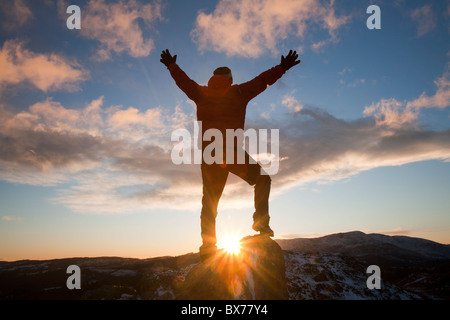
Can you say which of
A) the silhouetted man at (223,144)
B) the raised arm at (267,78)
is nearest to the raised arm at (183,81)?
the silhouetted man at (223,144)

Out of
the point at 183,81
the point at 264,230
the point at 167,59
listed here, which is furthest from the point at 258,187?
the point at 167,59

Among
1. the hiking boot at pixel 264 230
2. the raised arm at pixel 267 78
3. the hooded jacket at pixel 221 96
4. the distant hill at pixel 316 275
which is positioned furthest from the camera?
the distant hill at pixel 316 275

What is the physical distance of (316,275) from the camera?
28.4 feet

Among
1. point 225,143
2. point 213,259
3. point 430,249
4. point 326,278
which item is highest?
point 225,143

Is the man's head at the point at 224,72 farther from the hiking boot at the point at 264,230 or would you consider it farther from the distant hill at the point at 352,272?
the distant hill at the point at 352,272

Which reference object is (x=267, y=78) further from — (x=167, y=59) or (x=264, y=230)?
(x=264, y=230)

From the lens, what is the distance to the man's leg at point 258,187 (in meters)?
4.97

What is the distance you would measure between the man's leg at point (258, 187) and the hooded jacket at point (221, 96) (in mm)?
817

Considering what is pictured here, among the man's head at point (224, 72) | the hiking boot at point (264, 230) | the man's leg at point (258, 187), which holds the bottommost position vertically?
the hiking boot at point (264, 230)

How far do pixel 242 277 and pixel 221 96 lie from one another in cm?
356
